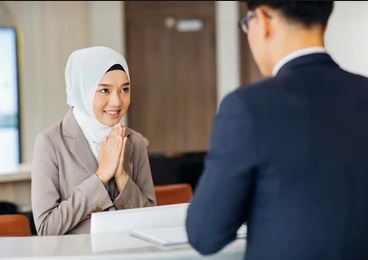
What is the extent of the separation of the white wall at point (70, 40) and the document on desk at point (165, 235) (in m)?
5.51

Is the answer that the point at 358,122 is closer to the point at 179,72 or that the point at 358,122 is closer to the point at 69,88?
the point at 69,88

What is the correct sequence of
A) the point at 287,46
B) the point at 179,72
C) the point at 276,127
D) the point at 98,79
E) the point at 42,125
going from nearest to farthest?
the point at 276,127
the point at 287,46
the point at 98,79
the point at 42,125
the point at 179,72

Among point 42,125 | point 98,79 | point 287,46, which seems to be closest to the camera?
point 287,46

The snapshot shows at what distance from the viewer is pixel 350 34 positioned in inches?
319

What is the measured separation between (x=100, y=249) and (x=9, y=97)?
5.61 meters

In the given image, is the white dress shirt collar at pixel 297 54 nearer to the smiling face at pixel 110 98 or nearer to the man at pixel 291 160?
the man at pixel 291 160

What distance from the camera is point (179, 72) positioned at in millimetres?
8406

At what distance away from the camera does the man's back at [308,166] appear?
163cm

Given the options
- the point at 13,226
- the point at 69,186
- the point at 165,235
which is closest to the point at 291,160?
the point at 165,235

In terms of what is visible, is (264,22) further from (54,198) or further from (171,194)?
(171,194)

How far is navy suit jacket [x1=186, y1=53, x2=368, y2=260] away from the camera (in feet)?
5.32

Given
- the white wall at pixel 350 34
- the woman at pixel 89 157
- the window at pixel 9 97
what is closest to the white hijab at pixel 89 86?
the woman at pixel 89 157

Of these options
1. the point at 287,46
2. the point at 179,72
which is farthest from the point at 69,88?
the point at 179,72

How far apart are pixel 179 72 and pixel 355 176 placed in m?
6.78
